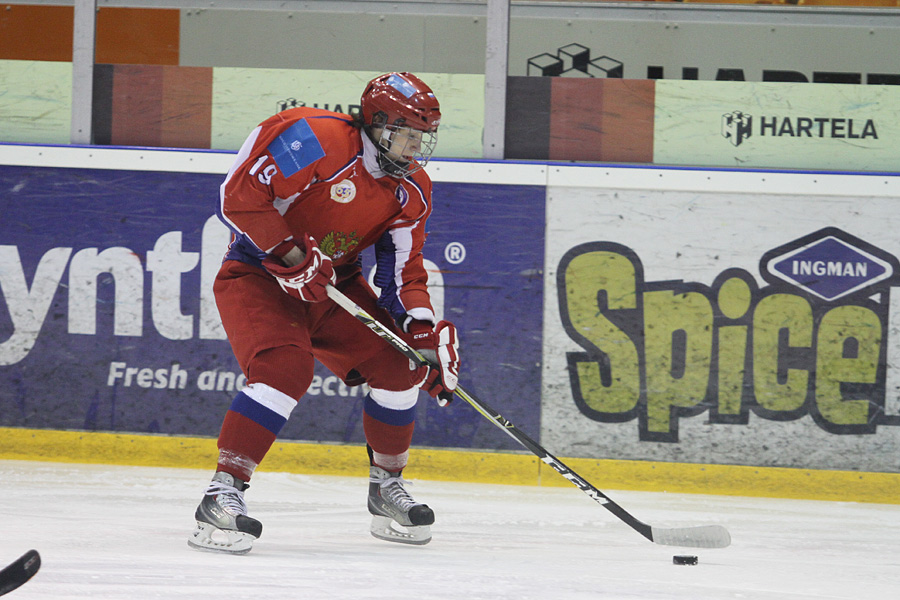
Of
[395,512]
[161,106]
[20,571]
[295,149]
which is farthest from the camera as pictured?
[161,106]

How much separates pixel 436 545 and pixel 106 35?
2.66 m

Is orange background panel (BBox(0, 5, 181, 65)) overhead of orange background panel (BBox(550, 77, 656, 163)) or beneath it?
overhead

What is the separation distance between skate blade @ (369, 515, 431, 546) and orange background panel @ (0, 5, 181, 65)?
7.58 feet

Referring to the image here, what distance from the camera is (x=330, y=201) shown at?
7.91 feet

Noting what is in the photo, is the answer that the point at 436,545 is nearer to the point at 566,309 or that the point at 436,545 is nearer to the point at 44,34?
the point at 566,309

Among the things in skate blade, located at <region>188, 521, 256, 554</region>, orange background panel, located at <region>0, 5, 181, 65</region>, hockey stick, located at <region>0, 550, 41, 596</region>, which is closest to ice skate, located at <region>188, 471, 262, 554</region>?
skate blade, located at <region>188, 521, 256, 554</region>

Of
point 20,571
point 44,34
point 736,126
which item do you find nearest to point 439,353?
point 20,571

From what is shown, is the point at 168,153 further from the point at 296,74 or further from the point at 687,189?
the point at 687,189

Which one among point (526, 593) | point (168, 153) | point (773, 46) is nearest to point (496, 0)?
point (773, 46)

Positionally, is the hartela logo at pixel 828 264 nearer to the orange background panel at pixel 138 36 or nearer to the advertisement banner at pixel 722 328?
the advertisement banner at pixel 722 328

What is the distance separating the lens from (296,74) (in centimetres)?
394

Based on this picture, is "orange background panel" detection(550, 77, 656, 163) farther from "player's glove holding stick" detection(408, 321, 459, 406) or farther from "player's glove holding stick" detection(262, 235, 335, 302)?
"player's glove holding stick" detection(262, 235, 335, 302)

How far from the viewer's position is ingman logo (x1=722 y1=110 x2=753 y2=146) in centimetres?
378

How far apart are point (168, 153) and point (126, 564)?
212 centimetres
